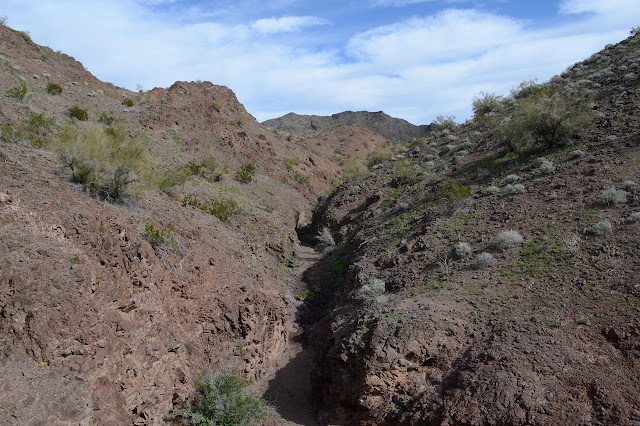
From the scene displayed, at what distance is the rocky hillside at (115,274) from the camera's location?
6836 millimetres

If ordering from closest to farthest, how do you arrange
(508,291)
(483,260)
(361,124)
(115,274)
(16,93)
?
1. (115,274)
2. (508,291)
3. (483,260)
4. (16,93)
5. (361,124)

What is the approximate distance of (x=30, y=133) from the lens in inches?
512

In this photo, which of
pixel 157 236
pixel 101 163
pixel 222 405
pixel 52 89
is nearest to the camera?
pixel 222 405

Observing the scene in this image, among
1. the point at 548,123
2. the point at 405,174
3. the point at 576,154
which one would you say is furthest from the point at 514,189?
the point at 405,174

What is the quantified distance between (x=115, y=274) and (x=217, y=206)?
355 inches

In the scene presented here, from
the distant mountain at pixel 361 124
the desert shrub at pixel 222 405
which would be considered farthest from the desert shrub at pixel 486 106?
the distant mountain at pixel 361 124

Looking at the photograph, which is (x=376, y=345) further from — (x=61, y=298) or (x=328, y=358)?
(x=61, y=298)

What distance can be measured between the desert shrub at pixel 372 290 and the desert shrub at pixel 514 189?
5760mm

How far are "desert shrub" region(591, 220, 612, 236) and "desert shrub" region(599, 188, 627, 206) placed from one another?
1.17 meters

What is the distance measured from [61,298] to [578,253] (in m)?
11.3

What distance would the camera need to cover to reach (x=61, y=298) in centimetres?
730

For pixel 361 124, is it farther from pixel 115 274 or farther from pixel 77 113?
pixel 115 274

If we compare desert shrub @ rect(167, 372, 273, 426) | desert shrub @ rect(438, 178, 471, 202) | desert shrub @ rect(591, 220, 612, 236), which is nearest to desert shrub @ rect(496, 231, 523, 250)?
desert shrub @ rect(591, 220, 612, 236)

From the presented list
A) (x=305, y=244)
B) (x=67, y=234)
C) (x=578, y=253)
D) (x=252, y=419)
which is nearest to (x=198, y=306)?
(x=252, y=419)
